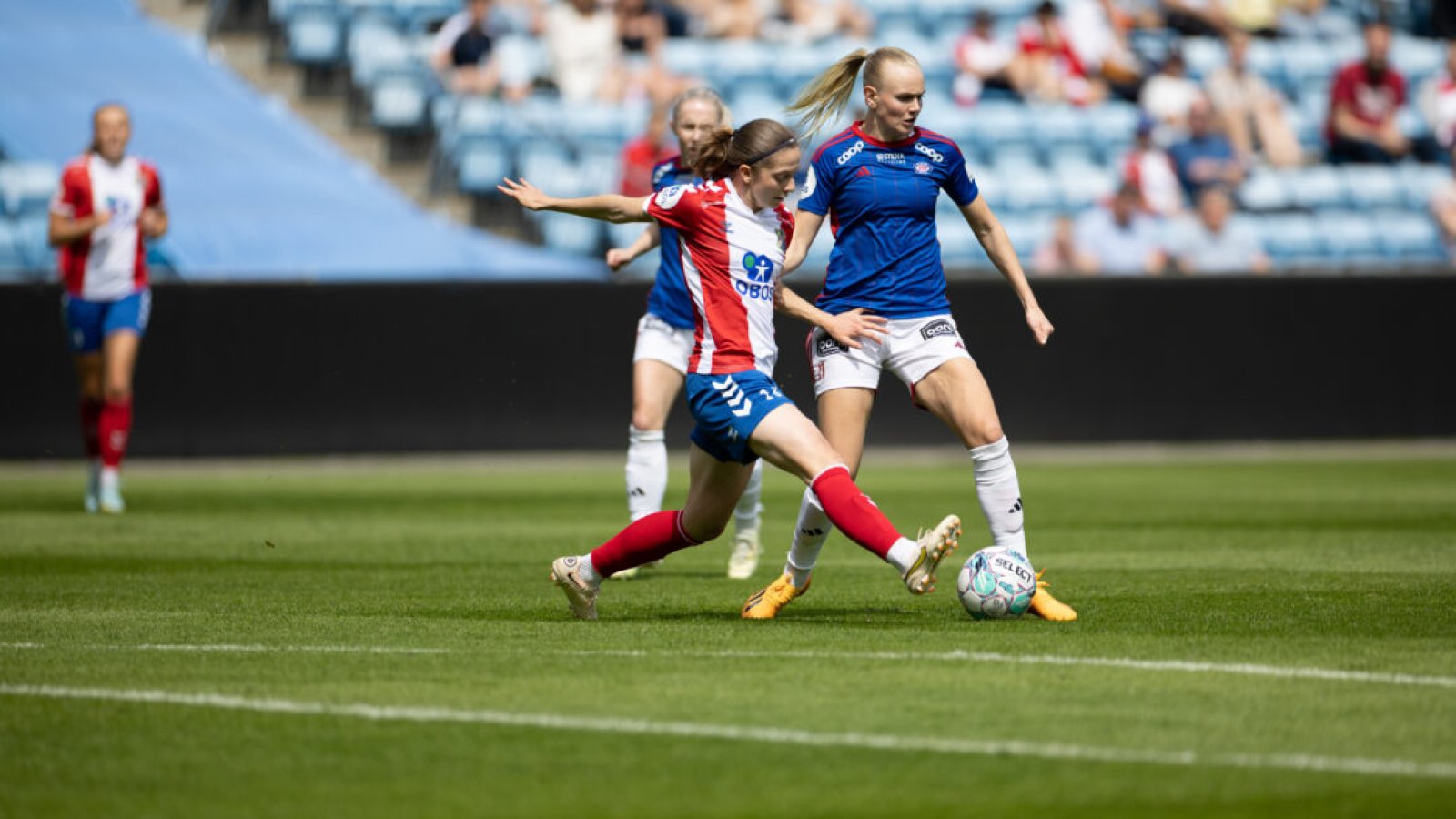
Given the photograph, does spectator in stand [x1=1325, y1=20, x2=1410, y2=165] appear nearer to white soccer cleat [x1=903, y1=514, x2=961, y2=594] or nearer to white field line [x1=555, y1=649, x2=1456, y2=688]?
white soccer cleat [x1=903, y1=514, x2=961, y2=594]

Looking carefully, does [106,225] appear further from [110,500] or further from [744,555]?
[744,555]

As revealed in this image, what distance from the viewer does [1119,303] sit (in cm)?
1945

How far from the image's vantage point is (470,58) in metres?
21.2

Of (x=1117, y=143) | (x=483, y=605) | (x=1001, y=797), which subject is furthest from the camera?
(x=1117, y=143)

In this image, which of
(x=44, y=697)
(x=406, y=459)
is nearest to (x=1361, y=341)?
(x=406, y=459)

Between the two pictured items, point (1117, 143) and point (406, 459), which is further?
point (1117, 143)

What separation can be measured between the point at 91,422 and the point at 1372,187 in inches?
576

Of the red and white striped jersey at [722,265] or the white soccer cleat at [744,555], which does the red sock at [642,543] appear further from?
the white soccer cleat at [744,555]

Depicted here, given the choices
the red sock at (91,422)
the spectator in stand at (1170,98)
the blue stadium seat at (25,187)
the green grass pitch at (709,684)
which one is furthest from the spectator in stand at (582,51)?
the green grass pitch at (709,684)

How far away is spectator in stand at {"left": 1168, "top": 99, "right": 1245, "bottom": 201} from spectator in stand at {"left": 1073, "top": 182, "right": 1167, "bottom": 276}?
5.83 ft

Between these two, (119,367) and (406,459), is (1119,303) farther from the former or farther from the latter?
(119,367)

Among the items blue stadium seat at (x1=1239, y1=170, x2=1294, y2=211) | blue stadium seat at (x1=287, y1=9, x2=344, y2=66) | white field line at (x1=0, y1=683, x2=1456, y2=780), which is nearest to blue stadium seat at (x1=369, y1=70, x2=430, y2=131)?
blue stadium seat at (x1=287, y1=9, x2=344, y2=66)

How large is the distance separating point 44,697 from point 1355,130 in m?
19.9

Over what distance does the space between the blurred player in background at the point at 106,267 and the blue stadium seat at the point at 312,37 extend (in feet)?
25.3
